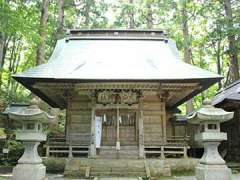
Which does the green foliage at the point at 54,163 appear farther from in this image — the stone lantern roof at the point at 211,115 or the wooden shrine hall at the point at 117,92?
the stone lantern roof at the point at 211,115

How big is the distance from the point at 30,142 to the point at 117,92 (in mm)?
5140

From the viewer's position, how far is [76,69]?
43.9ft

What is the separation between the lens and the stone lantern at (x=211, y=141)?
8.84 m

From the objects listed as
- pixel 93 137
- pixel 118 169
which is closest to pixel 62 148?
pixel 93 137

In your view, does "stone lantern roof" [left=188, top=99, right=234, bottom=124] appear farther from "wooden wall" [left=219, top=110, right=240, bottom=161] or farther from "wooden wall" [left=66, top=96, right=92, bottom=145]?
"wooden wall" [left=219, top=110, right=240, bottom=161]

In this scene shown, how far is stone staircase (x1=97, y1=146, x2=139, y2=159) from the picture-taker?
43.6ft

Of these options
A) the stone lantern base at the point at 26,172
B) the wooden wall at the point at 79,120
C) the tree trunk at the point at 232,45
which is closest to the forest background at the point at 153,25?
the tree trunk at the point at 232,45

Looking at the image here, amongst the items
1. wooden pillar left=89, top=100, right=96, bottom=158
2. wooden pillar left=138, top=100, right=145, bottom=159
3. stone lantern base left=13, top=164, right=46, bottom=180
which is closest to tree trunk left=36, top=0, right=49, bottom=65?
wooden pillar left=89, top=100, right=96, bottom=158

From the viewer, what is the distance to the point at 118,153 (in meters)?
13.3

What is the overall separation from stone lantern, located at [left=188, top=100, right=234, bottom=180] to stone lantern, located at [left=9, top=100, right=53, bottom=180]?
15.7ft

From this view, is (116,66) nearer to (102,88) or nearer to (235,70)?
(102,88)

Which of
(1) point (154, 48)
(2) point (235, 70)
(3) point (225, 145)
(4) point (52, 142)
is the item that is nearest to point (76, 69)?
(4) point (52, 142)

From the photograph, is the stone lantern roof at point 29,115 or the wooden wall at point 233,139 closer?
the stone lantern roof at point 29,115

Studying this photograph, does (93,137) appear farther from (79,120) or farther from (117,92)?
(117,92)
